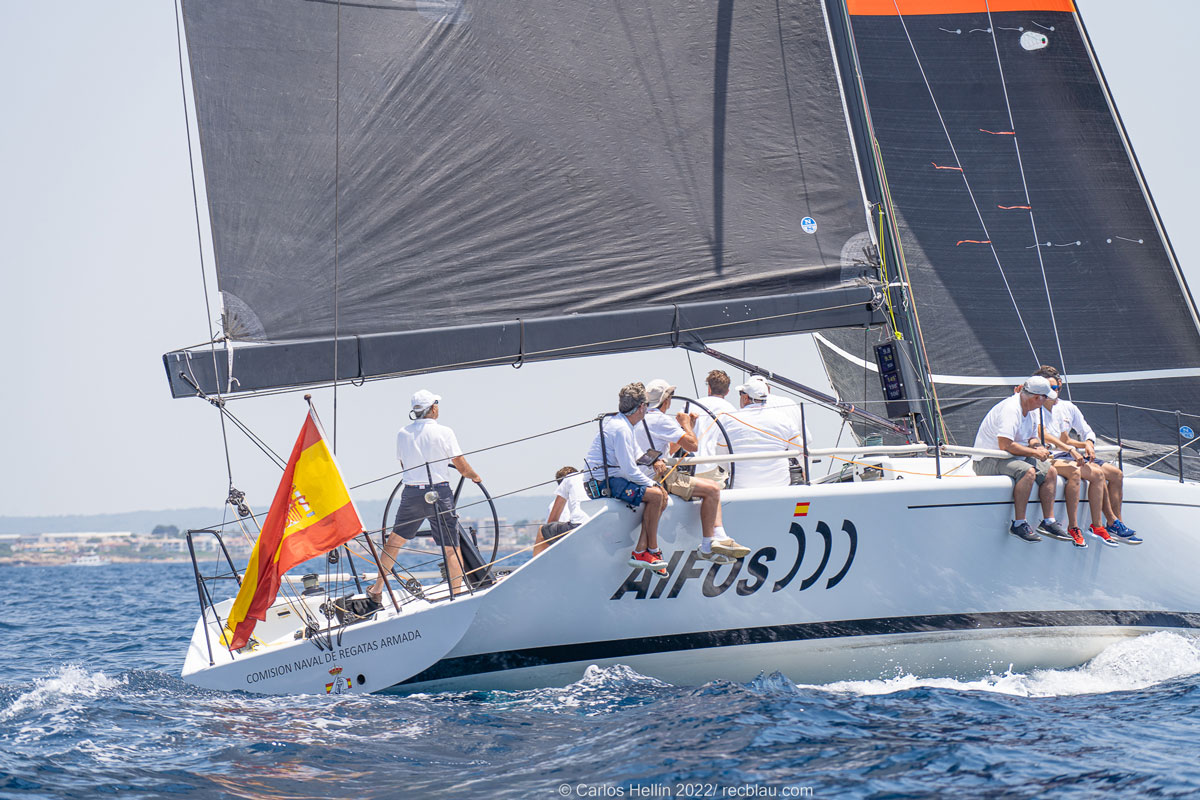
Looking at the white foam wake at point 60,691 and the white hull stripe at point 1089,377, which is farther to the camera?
the white hull stripe at point 1089,377

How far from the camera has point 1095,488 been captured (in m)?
6.64

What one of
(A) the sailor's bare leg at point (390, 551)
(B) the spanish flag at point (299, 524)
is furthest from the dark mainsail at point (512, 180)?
(A) the sailor's bare leg at point (390, 551)

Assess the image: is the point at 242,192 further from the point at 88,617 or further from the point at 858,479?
the point at 88,617

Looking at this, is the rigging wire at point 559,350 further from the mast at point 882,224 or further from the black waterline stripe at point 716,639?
the black waterline stripe at point 716,639

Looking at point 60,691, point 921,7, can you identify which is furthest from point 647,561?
point 921,7

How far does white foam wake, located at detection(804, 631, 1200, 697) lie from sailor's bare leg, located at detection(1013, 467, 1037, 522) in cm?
97

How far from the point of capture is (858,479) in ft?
24.7

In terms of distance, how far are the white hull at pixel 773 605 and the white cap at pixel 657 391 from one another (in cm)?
76

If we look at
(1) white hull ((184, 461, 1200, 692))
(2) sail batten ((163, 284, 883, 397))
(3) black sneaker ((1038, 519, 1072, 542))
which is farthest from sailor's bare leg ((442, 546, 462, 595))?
(3) black sneaker ((1038, 519, 1072, 542))

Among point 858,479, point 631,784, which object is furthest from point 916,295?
point 631,784

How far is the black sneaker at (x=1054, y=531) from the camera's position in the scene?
6.49m

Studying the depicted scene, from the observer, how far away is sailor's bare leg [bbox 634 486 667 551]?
614 centimetres

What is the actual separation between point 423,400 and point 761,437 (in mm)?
2158

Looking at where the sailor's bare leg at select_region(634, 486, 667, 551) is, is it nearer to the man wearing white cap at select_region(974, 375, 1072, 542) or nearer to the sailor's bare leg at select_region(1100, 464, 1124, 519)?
the man wearing white cap at select_region(974, 375, 1072, 542)
